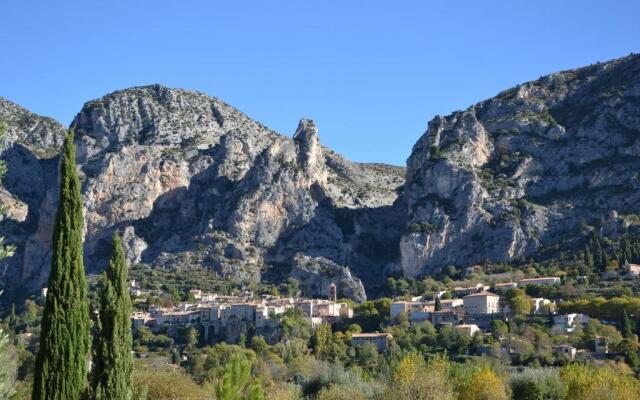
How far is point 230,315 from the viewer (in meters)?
94.0

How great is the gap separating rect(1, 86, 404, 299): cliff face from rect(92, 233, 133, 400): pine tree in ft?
295

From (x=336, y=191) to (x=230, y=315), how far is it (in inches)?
1706

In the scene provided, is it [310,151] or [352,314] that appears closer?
[352,314]

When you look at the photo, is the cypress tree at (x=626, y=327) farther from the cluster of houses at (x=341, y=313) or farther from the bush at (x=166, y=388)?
the bush at (x=166, y=388)

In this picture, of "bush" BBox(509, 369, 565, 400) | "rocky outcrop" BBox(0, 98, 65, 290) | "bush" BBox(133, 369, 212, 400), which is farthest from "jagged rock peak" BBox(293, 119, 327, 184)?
"bush" BBox(133, 369, 212, 400)

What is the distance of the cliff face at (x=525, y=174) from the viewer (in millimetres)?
105562

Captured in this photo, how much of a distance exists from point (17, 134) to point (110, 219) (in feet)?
93.9

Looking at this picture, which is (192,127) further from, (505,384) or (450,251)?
(505,384)

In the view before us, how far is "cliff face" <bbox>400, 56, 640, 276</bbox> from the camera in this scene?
105562 millimetres

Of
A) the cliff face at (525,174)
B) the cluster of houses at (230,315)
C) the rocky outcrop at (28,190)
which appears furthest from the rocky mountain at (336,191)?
the cluster of houses at (230,315)

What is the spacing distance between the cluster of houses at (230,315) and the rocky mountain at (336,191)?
12761 mm

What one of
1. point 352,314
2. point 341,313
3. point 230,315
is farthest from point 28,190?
point 352,314

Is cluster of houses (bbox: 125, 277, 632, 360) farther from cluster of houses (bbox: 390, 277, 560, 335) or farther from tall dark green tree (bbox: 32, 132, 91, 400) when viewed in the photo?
tall dark green tree (bbox: 32, 132, 91, 400)

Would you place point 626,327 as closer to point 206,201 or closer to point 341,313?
point 341,313
